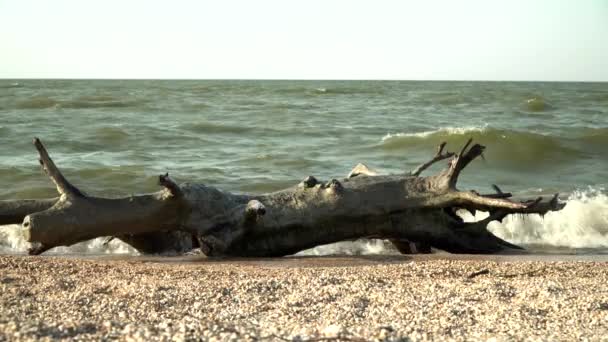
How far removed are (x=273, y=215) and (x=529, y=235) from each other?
4.33 meters

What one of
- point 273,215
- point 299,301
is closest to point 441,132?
point 273,215

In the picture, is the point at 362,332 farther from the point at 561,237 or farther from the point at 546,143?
the point at 546,143

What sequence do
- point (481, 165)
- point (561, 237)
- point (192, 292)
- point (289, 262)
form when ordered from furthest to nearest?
point (481, 165)
point (561, 237)
point (289, 262)
point (192, 292)

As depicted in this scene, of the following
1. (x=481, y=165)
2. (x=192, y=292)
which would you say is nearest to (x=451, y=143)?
(x=481, y=165)

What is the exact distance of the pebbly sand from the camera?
3.89m

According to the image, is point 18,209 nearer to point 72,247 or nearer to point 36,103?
point 72,247

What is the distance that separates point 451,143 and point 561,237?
→ 10.8 metres

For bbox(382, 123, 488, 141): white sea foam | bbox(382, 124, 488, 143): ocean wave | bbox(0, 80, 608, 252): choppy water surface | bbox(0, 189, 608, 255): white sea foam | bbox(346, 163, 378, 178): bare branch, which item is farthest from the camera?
bbox(382, 123, 488, 141): white sea foam

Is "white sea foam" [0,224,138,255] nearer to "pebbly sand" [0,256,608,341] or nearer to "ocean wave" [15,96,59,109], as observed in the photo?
"pebbly sand" [0,256,608,341]

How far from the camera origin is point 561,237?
9.58 m

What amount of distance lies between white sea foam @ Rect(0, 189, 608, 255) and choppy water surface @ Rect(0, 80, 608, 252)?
21 mm

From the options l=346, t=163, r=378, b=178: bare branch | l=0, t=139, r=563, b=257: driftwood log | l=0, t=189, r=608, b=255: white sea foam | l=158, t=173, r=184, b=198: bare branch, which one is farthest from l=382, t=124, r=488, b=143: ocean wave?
l=158, t=173, r=184, b=198: bare branch

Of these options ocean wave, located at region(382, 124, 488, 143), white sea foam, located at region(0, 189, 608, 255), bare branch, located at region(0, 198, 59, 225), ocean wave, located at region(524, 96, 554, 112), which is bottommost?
white sea foam, located at region(0, 189, 608, 255)

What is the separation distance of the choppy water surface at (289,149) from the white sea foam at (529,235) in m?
0.02
